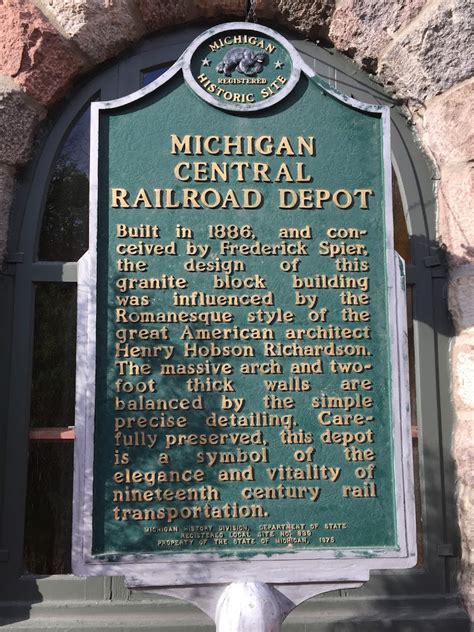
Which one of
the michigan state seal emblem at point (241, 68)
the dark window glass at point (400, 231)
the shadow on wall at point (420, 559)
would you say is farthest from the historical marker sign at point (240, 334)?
the dark window glass at point (400, 231)

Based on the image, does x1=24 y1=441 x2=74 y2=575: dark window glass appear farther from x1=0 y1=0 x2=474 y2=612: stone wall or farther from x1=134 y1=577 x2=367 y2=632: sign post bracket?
x1=134 y1=577 x2=367 y2=632: sign post bracket

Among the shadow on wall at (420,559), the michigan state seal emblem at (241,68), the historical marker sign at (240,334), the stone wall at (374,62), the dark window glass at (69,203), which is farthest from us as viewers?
the dark window glass at (69,203)

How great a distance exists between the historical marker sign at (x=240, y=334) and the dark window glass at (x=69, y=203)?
1515 mm

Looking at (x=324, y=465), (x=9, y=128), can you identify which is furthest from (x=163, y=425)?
(x=9, y=128)

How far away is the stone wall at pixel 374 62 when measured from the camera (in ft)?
15.6

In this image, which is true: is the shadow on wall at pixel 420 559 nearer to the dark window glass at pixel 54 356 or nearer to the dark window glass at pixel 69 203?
the dark window glass at pixel 54 356

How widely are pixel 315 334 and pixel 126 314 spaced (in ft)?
3.19

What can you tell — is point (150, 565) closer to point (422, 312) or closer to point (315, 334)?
point (315, 334)

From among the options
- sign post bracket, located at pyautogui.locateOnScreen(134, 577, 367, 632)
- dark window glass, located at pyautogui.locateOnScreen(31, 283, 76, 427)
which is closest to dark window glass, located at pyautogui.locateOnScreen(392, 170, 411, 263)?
dark window glass, located at pyautogui.locateOnScreen(31, 283, 76, 427)

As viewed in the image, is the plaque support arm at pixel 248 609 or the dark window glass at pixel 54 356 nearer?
the plaque support arm at pixel 248 609

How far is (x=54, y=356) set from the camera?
484cm

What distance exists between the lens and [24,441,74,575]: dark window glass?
15.1 feet

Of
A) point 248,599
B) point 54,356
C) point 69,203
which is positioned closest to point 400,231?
point 69,203

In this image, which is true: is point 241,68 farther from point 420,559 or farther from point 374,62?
point 420,559
